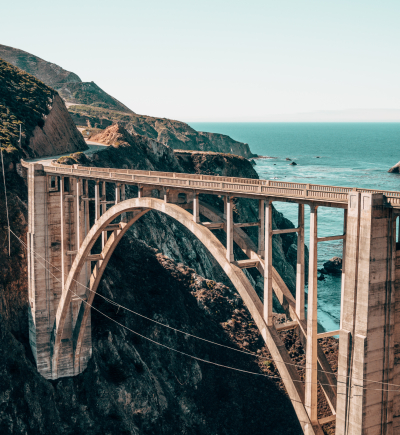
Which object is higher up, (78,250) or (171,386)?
(78,250)

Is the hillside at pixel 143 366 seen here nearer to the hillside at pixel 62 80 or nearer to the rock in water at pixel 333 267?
the rock in water at pixel 333 267

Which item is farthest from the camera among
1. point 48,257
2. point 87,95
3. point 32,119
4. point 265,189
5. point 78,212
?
point 87,95

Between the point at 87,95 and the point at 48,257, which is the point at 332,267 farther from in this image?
the point at 87,95

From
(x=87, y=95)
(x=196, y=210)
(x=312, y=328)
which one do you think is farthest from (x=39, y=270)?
(x=87, y=95)

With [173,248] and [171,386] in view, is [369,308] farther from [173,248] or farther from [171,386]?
[173,248]

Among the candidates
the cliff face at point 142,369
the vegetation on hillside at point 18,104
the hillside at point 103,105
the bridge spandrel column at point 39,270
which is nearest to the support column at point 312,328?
the cliff face at point 142,369

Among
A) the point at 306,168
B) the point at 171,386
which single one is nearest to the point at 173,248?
the point at 171,386
